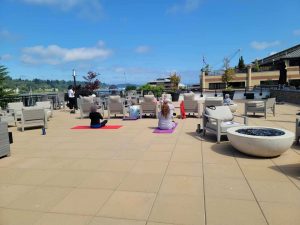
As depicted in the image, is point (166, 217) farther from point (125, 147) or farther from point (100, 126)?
point (100, 126)

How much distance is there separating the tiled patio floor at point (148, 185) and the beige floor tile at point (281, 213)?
1 cm

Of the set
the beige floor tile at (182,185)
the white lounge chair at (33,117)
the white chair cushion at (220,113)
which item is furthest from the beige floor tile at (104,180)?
the white lounge chair at (33,117)

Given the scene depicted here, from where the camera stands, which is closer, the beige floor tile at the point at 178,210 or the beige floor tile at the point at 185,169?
the beige floor tile at the point at 178,210

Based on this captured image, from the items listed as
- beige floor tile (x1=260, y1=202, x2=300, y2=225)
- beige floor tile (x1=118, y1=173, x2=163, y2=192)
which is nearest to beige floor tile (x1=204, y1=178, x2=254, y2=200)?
beige floor tile (x1=260, y1=202, x2=300, y2=225)

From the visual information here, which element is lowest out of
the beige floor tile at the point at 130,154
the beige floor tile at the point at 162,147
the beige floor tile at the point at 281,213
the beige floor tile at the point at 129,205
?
the beige floor tile at the point at 281,213

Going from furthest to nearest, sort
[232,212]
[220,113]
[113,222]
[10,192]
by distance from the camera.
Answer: [220,113] → [10,192] → [232,212] → [113,222]

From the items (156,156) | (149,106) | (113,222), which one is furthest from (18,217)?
(149,106)

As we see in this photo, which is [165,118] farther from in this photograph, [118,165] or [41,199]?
[41,199]

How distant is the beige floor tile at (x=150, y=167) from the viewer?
176 inches

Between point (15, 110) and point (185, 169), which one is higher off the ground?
point (15, 110)

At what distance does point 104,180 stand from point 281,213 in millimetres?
2494

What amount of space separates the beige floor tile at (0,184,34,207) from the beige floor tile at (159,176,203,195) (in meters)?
2.00

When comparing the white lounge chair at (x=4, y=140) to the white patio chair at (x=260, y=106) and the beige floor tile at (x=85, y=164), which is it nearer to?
the beige floor tile at (x=85, y=164)

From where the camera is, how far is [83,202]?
3352mm
